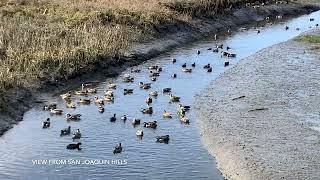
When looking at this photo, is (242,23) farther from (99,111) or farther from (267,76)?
(99,111)

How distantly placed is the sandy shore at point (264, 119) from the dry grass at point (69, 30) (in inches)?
280

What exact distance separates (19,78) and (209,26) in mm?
25385

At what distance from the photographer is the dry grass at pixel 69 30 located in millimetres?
28797

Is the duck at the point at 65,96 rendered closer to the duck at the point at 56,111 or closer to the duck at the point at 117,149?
the duck at the point at 56,111

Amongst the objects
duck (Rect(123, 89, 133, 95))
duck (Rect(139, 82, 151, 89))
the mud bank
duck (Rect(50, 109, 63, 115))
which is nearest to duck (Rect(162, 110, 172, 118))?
duck (Rect(123, 89, 133, 95))

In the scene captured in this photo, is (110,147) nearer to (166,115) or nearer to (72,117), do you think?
(72,117)

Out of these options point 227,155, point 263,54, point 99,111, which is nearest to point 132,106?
point 99,111

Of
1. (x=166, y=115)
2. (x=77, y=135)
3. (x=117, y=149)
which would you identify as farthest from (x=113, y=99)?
(x=117, y=149)

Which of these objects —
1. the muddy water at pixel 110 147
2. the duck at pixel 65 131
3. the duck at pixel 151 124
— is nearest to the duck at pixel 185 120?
the muddy water at pixel 110 147

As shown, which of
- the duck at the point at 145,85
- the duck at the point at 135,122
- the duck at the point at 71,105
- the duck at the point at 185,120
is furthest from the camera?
the duck at the point at 145,85

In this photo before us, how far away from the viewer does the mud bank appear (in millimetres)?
24948

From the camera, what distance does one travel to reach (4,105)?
78.6 ft

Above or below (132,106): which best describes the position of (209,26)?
above

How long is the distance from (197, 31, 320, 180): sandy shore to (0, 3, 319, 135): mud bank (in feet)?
20.2
